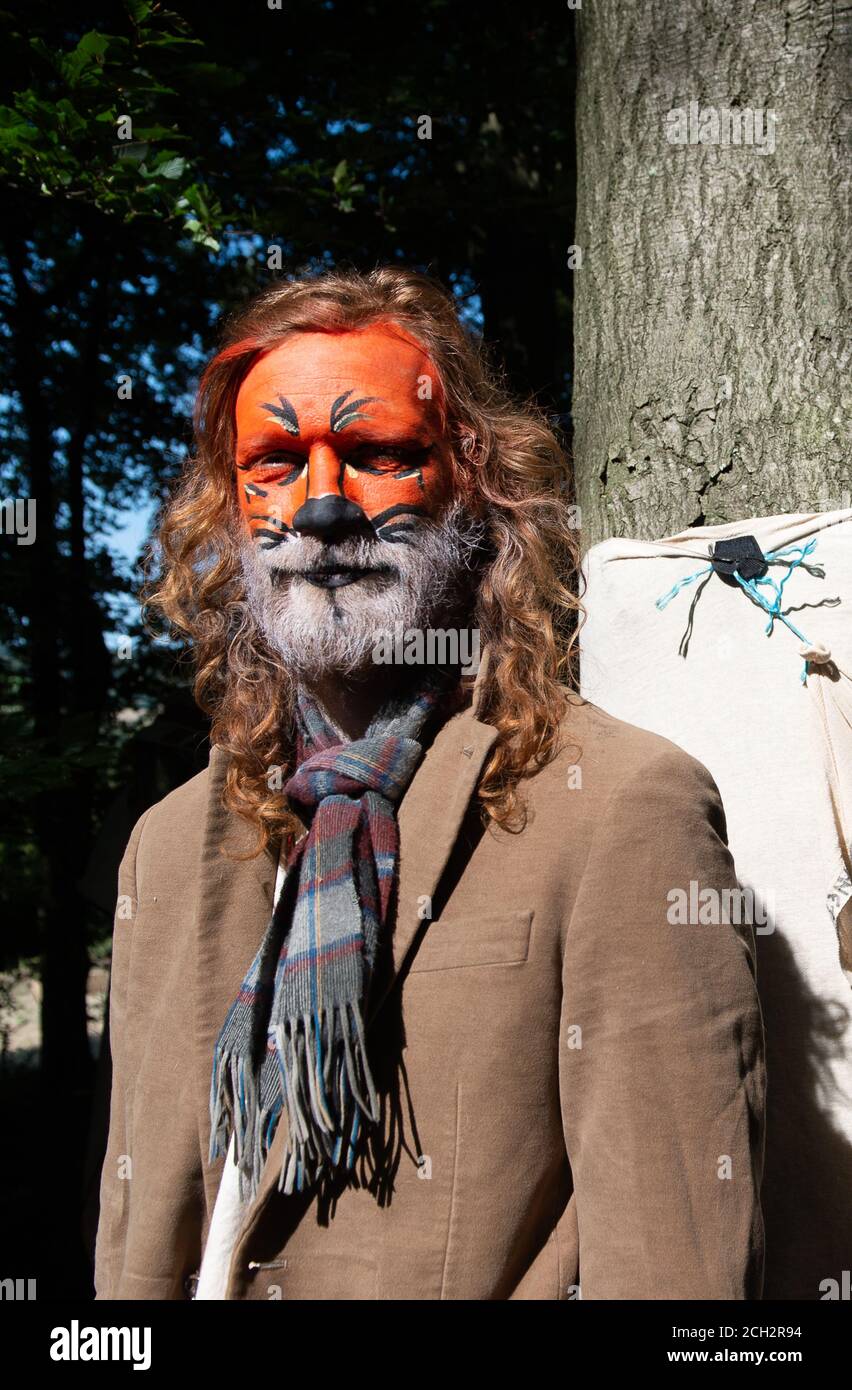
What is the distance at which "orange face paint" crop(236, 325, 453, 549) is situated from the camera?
5.88ft

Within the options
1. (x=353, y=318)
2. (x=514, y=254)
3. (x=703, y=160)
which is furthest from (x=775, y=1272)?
(x=514, y=254)

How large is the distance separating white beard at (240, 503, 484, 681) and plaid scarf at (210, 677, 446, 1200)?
125 mm

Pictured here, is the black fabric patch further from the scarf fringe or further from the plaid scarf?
Answer: the scarf fringe

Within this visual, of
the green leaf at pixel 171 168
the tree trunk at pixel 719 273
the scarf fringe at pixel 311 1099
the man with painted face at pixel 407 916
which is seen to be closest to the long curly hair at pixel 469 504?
the man with painted face at pixel 407 916

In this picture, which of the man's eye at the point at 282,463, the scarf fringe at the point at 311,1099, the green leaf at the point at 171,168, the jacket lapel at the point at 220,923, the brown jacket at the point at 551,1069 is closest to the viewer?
the brown jacket at the point at 551,1069

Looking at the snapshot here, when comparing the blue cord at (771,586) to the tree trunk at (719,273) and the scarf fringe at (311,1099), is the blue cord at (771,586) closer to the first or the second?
the tree trunk at (719,273)

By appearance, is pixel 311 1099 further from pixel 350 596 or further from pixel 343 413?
pixel 343 413

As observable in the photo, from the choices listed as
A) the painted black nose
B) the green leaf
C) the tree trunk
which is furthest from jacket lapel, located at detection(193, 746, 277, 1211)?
the green leaf

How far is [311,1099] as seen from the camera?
154cm

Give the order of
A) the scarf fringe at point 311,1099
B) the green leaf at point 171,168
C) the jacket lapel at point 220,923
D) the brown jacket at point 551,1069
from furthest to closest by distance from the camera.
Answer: the green leaf at point 171,168 < the jacket lapel at point 220,923 < the scarf fringe at point 311,1099 < the brown jacket at point 551,1069

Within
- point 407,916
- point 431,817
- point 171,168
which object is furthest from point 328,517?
point 171,168

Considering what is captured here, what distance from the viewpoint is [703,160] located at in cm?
221

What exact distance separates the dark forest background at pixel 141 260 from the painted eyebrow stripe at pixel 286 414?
0.54m

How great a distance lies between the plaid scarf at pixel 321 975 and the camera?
154 centimetres
